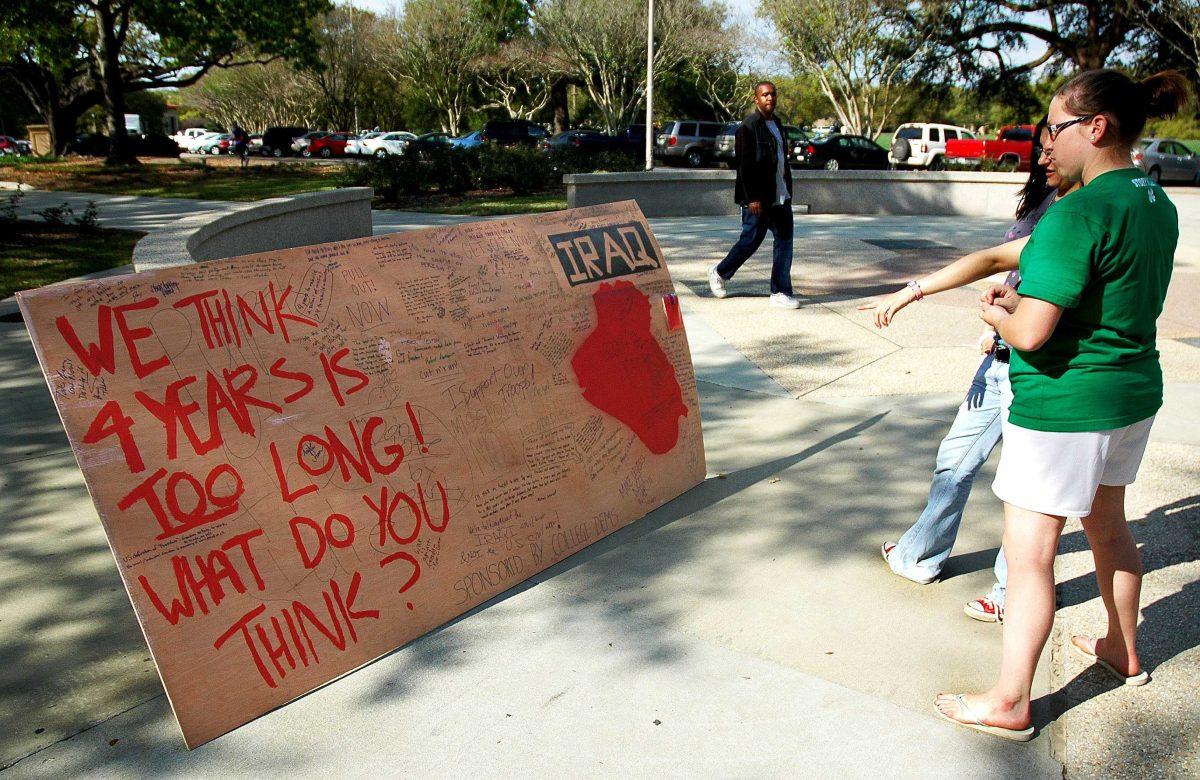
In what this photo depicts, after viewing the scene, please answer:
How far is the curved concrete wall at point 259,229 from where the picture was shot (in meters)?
6.30

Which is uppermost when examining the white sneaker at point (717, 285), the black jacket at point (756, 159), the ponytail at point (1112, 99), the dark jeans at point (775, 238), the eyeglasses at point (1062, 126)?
the ponytail at point (1112, 99)

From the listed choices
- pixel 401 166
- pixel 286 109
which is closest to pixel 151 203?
pixel 401 166

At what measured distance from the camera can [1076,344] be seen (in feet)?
7.95

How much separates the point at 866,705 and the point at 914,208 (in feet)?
52.5

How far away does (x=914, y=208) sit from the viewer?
17422 mm

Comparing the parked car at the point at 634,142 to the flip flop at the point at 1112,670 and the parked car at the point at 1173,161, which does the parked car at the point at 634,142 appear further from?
the flip flop at the point at 1112,670

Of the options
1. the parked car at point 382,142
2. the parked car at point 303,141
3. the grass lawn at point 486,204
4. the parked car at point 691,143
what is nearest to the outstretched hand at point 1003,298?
the grass lawn at point 486,204

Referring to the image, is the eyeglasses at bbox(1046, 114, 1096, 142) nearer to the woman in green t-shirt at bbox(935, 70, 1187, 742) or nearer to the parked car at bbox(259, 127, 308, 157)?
the woman in green t-shirt at bbox(935, 70, 1187, 742)

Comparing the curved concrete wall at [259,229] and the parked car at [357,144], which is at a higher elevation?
the parked car at [357,144]

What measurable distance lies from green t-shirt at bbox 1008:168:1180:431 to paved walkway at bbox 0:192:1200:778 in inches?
37.2

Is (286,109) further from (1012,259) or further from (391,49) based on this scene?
(1012,259)

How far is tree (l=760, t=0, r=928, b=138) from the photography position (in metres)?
36.8

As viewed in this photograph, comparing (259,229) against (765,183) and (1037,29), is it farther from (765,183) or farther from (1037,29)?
(1037,29)

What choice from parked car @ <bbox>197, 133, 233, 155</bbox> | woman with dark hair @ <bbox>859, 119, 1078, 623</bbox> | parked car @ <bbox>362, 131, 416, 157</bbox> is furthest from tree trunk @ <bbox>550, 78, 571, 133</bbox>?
woman with dark hair @ <bbox>859, 119, 1078, 623</bbox>
